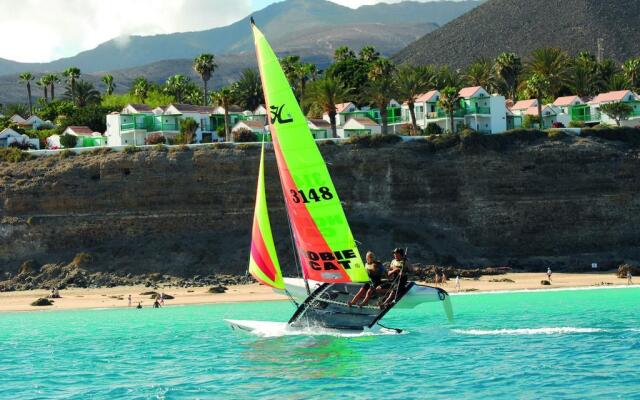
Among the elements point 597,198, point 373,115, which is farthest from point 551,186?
point 373,115

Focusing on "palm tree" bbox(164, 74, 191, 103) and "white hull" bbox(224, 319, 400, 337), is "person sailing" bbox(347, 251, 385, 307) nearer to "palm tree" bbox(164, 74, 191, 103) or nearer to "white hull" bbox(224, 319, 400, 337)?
"white hull" bbox(224, 319, 400, 337)

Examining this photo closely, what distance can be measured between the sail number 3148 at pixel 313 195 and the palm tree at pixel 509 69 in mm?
74667

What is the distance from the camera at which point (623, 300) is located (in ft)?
165

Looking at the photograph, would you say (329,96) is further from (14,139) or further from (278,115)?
(278,115)

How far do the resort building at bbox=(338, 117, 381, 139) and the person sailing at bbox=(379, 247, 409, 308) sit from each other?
56.7 metres

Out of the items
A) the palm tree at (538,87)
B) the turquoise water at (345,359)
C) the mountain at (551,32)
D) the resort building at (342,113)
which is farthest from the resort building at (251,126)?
the mountain at (551,32)

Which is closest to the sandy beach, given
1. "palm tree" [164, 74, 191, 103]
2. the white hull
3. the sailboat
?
the white hull

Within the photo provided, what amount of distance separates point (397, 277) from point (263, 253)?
4920mm

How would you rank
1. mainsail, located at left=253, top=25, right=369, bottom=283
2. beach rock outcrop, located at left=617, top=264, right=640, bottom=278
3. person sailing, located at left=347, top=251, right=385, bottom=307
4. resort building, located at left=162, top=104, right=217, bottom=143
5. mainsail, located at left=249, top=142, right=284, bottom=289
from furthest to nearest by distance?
resort building, located at left=162, top=104, right=217, bottom=143
beach rock outcrop, located at left=617, top=264, right=640, bottom=278
mainsail, located at left=249, top=142, right=284, bottom=289
person sailing, located at left=347, top=251, right=385, bottom=307
mainsail, located at left=253, top=25, right=369, bottom=283

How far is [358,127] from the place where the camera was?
3597 inches

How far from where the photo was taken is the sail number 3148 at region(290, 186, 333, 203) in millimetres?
33031

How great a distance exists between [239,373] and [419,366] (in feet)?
17.5

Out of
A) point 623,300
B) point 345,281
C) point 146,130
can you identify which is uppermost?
point 146,130

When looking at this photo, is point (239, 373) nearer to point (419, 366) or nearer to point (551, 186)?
point (419, 366)
